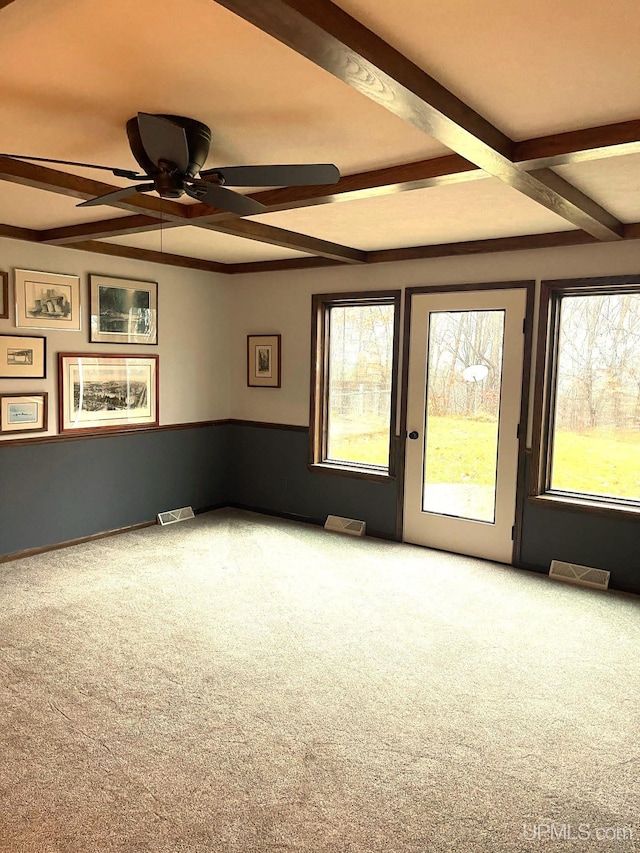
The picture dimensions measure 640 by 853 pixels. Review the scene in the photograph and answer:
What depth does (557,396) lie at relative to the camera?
4.56 metres

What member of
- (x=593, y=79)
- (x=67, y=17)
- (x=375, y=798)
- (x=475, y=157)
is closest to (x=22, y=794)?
(x=375, y=798)

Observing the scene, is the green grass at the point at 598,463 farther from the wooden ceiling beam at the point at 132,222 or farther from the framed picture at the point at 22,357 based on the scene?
the framed picture at the point at 22,357

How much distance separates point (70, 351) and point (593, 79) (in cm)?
409

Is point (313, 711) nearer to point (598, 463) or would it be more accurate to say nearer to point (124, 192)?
point (124, 192)

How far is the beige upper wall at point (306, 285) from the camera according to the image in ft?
14.3

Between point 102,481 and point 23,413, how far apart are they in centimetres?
88

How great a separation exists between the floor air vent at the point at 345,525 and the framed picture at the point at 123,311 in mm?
2191

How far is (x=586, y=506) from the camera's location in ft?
→ 14.4

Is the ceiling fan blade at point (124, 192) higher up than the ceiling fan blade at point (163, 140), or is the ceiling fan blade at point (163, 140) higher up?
the ceiling fan blade at point (163, 140)

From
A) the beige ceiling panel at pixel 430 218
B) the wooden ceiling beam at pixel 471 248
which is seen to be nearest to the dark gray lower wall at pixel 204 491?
the wooden ceiling beam at pixel 471 248

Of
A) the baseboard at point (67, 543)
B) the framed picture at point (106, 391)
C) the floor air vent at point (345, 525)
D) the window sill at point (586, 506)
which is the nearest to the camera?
the window sill at point (586, 506)

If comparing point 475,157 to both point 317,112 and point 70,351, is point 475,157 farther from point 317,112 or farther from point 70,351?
point 70,351

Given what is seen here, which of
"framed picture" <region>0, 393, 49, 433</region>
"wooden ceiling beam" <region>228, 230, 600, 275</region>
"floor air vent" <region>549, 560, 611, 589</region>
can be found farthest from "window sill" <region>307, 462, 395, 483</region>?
"framed picture" <region>0, 393, 49, 433</region>

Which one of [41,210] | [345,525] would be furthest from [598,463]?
[41,210]
